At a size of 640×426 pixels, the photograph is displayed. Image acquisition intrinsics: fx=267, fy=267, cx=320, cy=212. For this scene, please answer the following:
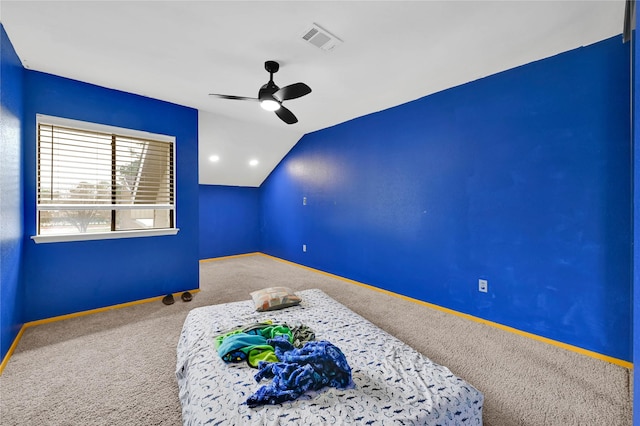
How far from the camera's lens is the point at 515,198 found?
2.67m

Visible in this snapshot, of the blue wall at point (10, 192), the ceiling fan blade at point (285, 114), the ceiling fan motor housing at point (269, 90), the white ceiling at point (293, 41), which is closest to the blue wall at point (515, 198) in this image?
the white ceiling at point (293, 41)

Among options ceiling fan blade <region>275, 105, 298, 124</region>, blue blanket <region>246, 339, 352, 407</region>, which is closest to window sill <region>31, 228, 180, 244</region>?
ceiling fan blade <region>275, 105, 298, 124</region>

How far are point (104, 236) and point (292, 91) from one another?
2742 millimetres

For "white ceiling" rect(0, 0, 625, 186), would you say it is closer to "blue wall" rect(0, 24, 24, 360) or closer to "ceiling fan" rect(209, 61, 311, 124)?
"ceiling fan" rect(209, 61, 311, 124)

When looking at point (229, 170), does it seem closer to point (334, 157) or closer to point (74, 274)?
point (334, 157)

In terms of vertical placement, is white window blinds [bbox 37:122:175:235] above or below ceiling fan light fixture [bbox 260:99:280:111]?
below

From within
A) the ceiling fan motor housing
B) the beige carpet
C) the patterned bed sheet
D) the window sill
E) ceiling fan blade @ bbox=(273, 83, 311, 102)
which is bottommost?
the beige carpet

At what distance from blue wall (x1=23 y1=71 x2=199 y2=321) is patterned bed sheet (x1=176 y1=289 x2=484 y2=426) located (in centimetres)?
200

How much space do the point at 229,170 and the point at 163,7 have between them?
12.8 feet

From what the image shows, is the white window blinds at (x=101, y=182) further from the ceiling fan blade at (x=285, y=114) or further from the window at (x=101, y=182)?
the ceiling fan blade at (x=285, y=114)

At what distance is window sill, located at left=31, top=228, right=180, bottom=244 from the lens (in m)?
2.80

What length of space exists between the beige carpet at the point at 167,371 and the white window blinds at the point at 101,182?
3.61 ft

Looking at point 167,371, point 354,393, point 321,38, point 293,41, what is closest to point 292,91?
point 293,41

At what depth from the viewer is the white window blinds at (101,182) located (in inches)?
114
